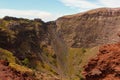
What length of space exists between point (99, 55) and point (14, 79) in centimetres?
1129

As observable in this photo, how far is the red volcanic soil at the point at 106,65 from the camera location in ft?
117

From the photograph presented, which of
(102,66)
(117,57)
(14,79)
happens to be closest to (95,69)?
(102,66)

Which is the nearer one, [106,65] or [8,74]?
[8,74]

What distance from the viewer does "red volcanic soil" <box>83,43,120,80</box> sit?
35812 millimetres

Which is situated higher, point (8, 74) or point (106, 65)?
point (106, 65)

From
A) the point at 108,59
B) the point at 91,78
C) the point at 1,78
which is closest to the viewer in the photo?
the point at 1,78

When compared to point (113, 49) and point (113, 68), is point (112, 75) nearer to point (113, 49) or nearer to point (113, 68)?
point (113, 68)

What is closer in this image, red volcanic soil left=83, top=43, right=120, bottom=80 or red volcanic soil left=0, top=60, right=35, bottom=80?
red volcanic soil left=0, top=60, right=35, bottom=80

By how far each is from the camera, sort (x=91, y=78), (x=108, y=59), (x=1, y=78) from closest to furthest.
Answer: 1. (x=1, y=78)
2. (x=108, y=59)
3. (x=91, y=78)

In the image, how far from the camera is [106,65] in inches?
1463

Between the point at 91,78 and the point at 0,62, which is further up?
the point at 0,62

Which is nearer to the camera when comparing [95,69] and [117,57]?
[117,57]

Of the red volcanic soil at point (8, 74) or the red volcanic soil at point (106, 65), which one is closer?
the red volcanic soil at point (8, 74)

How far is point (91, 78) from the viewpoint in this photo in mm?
39438
